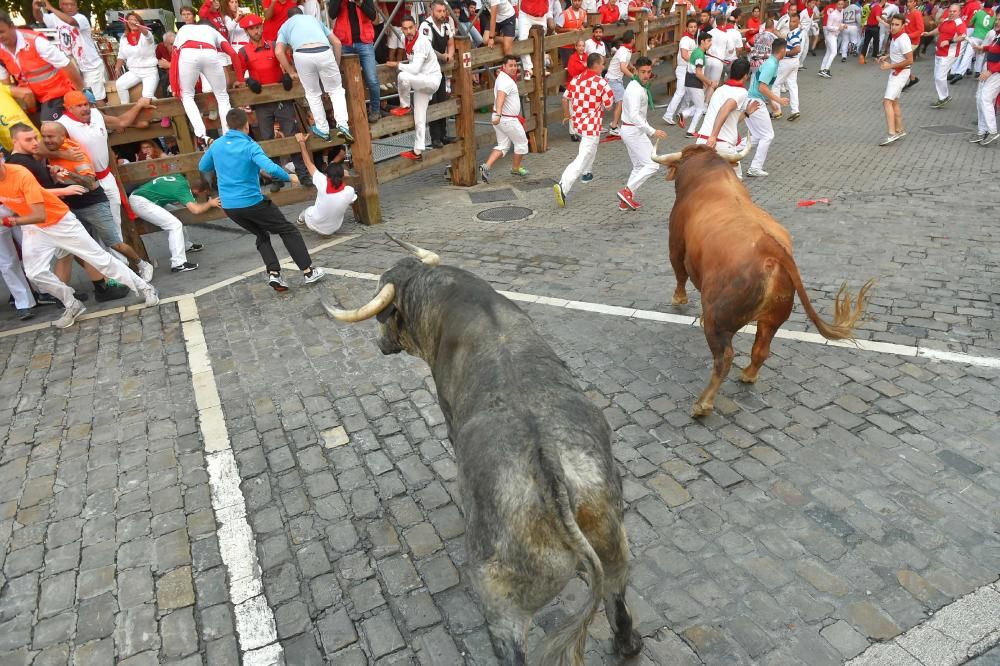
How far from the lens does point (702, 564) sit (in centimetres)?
400

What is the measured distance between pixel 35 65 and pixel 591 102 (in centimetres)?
793

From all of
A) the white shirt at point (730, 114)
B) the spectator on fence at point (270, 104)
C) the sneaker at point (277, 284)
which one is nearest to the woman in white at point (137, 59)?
the spectator on fence at point (270, 104)

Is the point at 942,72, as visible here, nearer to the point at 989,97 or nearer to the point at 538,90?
the point at 989,97

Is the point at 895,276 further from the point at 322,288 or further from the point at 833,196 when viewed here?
the point at 322,288

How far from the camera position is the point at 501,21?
1508 centimetres

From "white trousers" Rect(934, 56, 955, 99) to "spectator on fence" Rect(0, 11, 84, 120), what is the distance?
725 inches

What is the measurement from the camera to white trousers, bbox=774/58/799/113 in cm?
1569

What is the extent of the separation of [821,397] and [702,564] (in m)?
2.34

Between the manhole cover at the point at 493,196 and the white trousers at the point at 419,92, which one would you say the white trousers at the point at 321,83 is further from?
the manhole cover at the point at 493,196

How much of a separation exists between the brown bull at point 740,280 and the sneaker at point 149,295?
621 cm

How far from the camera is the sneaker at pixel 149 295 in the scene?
26.1 ft

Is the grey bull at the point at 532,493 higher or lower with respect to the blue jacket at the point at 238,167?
lower

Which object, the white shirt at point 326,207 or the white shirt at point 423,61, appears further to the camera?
the white shirt at point 423,61

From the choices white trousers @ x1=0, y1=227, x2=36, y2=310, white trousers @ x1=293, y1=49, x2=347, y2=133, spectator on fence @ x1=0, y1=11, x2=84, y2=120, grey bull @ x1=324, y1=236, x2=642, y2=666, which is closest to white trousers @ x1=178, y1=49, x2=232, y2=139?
white trousers @ x1=293, y1=49, x2=347, y2=133
